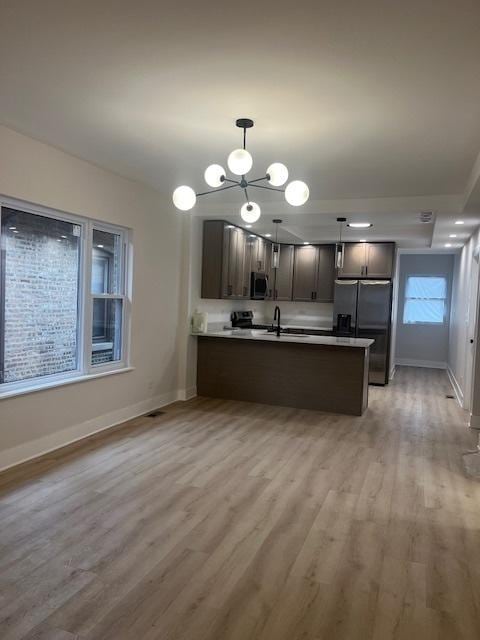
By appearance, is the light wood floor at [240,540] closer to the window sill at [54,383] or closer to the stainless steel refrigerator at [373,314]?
the window sill at [54,383]

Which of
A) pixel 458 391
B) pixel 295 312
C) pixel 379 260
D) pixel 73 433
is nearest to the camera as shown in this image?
pixel 73 433

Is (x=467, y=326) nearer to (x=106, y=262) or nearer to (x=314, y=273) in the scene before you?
(x=314, y=273)

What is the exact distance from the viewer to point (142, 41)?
2154 millimetres

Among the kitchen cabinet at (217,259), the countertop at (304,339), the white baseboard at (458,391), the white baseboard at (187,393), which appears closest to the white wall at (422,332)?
the white baseboard at (458,391)

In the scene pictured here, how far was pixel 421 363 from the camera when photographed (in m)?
10.1

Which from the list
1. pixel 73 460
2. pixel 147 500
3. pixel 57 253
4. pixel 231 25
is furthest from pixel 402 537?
pixel 57 253

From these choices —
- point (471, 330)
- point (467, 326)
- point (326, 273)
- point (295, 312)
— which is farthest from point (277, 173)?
point (295, 312)

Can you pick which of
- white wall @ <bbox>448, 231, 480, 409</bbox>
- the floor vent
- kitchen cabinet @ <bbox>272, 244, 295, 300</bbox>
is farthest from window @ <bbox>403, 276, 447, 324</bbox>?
the floor vent

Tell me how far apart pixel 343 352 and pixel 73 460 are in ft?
10.5

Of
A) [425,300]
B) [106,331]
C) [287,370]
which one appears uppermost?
[425,300]

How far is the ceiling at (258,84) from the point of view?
76.4 inches

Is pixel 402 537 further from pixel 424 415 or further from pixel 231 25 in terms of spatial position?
pixel 424 415

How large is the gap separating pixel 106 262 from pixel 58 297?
760 millimetres

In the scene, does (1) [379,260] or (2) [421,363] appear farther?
(2) [421,363]
